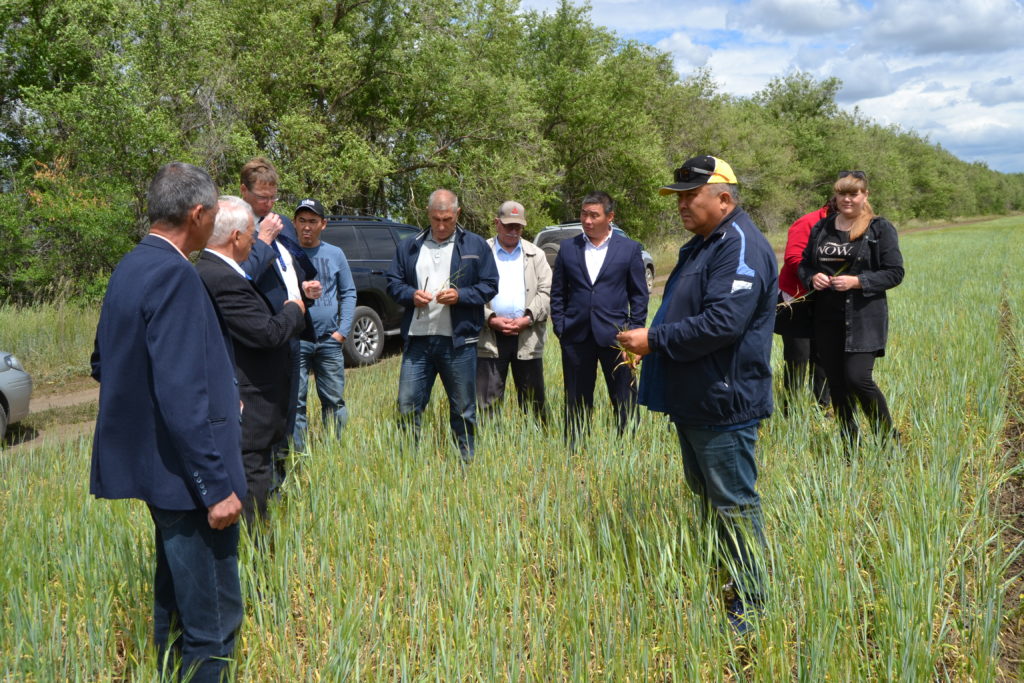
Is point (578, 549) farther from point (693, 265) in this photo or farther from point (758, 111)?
point (758, 111)

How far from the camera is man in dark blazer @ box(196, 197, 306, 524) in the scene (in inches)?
117

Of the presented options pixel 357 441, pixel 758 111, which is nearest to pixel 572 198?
pixel 357 441

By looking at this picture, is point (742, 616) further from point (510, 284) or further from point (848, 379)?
point (510, 284)

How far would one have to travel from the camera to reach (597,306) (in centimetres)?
495

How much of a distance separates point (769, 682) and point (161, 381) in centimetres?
193

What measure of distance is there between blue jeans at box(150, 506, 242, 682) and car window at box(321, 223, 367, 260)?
7555mm

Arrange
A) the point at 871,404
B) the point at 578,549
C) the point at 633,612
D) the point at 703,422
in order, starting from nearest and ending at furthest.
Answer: the point at 633,612 → the point at 703,422 → the point at 578,549 → the point at 871,404

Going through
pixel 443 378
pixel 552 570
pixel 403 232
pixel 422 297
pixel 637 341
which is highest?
pixel 403 232

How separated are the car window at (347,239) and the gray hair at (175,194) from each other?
752 cm

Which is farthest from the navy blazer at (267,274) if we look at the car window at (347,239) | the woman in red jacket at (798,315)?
the car window at (347,239)

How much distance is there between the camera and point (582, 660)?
236 cm

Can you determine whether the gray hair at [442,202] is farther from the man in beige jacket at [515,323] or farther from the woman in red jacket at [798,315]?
the woman in red jacket at [798,315]

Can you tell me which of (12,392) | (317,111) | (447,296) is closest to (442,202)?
(447,296)

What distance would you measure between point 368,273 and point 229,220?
7.05 meters
